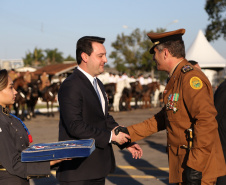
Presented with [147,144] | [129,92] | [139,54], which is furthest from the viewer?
[139,54]

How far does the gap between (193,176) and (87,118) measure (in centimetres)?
115

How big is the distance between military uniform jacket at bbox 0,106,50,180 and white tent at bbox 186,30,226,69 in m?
38.1

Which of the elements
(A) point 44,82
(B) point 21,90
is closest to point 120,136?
(B) point 21,90

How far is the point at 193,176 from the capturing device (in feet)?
12.4

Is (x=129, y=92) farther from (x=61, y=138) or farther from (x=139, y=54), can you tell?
(x=139, y=54)

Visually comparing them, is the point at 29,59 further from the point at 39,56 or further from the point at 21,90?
the point at 21,90

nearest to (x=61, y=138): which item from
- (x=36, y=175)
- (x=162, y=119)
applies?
(x=36, y=175)

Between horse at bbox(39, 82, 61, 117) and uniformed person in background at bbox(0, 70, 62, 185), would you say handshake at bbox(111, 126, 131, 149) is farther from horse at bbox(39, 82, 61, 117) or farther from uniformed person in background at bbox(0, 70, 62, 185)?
horse at bbox(39, 82, 61, 117)

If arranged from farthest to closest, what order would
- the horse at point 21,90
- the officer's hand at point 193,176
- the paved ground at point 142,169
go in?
the horse at point 21,90
the paved ground at point 142,169
the officer's hand at point 193,176

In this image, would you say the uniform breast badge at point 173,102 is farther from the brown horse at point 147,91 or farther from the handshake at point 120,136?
the brown horse at point 147,91

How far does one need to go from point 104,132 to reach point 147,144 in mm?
9160

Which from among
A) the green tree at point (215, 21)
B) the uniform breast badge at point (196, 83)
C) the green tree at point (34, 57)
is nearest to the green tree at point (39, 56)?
the green tree at point (34, 57)

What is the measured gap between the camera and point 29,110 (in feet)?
78.8

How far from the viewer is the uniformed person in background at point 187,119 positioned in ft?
12.4
